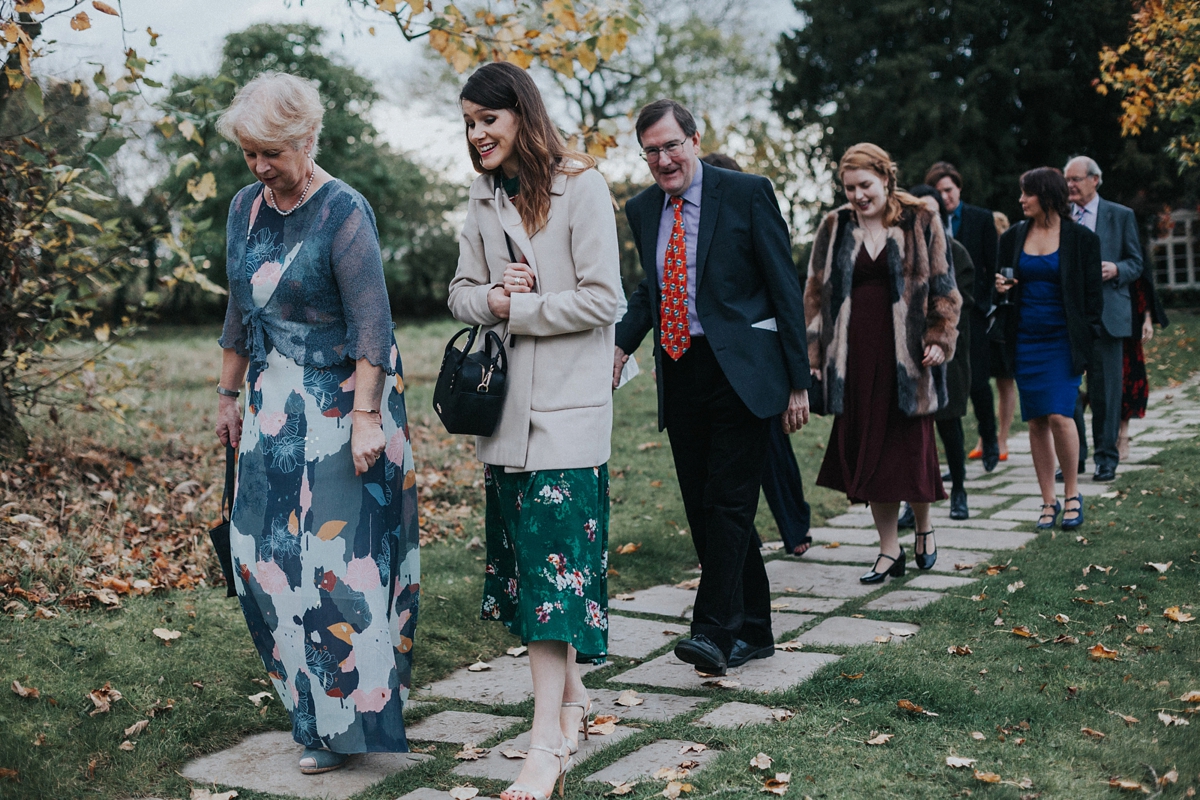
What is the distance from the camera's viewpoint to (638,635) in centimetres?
503

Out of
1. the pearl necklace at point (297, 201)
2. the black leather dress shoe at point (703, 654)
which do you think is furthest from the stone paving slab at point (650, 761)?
the pearl necklace at point (297, 201)

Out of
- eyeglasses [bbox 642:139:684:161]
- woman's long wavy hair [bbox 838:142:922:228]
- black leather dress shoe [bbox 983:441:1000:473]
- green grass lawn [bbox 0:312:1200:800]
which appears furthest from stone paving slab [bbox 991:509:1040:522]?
eyeglasses [bbox 642:139:684:161]

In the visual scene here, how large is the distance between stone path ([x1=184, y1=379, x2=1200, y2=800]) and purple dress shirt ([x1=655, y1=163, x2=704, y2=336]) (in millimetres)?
1376

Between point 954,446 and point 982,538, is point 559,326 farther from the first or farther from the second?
point 954,446

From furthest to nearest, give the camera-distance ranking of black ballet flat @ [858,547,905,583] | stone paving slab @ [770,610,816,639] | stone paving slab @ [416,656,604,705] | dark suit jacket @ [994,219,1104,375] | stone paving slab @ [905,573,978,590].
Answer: dark suit jacket @ [994,219,1104,375] < black ballet flat @ [858,547,905,583] < stone paving slab @ [905,573,978,590] < stone paving slab @ [770,610,816,639] < stone paving slab @ [416,656,604,705]

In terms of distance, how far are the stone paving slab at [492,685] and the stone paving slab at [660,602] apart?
870 mm

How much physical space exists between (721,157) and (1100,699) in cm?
315

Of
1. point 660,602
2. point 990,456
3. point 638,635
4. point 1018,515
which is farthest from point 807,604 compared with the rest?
point 990,456

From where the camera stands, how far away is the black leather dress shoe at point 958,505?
721 centimetres

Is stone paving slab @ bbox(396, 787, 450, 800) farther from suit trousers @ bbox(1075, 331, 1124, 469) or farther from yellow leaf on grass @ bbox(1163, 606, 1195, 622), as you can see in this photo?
suit trousers @ bbox(1075, 331, 1124, 469)

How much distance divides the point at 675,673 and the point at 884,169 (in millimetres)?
2788

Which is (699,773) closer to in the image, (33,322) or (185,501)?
(185,501)

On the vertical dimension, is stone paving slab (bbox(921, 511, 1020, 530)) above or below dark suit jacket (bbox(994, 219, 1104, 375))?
below

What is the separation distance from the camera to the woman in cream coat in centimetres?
327
